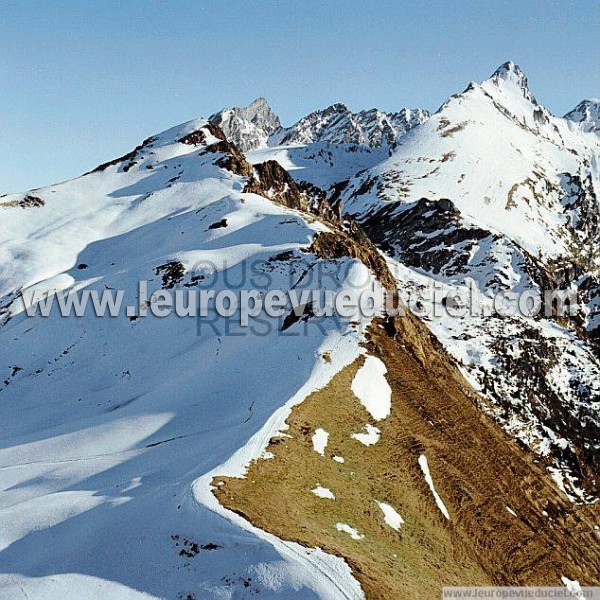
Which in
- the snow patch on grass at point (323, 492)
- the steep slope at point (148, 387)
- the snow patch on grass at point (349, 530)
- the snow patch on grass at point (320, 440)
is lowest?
the snow patch on grass at point (349, 530)

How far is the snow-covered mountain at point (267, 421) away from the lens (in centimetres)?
1631

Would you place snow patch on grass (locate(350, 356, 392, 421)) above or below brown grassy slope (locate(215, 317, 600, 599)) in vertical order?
above

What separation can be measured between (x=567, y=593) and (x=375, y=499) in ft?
30.7

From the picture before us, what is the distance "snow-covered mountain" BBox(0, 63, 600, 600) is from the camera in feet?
53.5

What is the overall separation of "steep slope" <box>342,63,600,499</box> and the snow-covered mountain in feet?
1.33

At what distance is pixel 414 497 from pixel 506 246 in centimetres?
6374

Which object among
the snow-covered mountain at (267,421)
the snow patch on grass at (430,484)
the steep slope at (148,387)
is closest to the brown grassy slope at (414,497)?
the snow-covered mountain at (267,421)

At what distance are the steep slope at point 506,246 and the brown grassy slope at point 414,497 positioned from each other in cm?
992

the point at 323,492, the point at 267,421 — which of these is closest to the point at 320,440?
the point at 267,421

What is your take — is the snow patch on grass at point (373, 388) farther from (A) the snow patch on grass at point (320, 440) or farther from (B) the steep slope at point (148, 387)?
(A) the snow patch on grass at point (320, 440)

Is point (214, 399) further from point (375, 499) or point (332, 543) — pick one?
point (332, 543)

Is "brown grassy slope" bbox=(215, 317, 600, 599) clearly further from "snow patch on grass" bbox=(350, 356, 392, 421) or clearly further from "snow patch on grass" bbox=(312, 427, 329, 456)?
"snow patch on grass" bbox=(350, 356, 392, 421)

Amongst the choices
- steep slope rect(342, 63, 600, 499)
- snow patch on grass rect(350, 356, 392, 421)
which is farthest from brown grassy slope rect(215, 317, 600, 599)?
steep slope rect(342, 63, 600, 499)

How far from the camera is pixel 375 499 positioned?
21.3 metres
